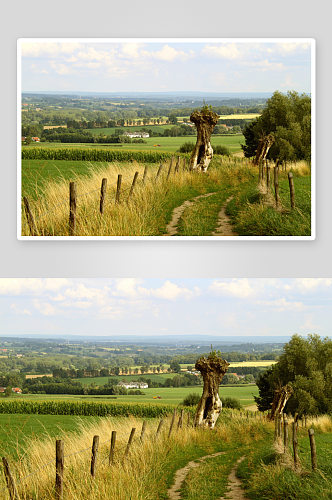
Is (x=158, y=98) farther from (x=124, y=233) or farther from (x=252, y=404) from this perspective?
(x=252, y=404)

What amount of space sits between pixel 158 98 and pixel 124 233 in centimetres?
156

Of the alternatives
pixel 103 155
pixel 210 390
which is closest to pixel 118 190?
pixel 103 155

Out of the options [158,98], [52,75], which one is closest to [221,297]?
[158,98]

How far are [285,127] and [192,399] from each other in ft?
12.7

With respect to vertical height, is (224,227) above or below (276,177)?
below

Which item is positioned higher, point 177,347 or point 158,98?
point 158,98

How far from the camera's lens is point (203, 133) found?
5367mm

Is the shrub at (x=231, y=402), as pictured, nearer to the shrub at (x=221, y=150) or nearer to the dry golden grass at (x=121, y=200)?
the dry golden grass at (x=121, y=200)

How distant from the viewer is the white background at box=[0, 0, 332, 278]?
5.23 meters

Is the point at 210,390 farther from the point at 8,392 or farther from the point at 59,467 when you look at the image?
the point at 59,467

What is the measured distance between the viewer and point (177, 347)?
18.7 feet

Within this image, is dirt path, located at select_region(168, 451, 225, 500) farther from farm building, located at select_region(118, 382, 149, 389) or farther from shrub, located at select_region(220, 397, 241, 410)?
farm building, located at select_region(118, 382, 149, 389)

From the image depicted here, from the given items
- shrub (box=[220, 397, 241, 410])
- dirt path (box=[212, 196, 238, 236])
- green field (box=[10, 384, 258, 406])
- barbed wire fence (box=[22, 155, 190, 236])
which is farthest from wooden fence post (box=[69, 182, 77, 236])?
shrub (box=[220, 397, 241, 410])

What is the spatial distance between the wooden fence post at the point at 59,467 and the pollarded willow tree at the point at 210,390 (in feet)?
7.80
